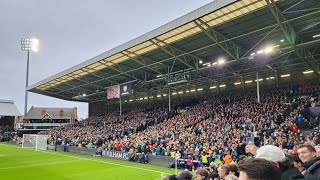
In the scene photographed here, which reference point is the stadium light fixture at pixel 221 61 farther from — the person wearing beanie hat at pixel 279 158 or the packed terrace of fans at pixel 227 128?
the person wearing beanie hat at pixel 279 158

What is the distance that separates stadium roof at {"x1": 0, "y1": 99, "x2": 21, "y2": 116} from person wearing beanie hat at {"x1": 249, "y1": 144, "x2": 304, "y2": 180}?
271 feet

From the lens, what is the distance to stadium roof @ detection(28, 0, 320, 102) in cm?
1780

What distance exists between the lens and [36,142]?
1667 inches

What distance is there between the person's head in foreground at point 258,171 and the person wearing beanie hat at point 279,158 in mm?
732

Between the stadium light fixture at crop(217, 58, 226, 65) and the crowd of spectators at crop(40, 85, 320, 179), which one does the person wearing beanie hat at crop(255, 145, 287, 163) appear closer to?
the crowd of spectators at crop(40, 85, 320, 179)

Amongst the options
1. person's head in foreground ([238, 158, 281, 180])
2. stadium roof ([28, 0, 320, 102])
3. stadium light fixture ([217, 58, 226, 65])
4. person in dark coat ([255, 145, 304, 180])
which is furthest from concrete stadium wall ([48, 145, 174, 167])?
person's head in foreground ([238, 158, 281, 180])

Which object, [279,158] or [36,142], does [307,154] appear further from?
[36,142]

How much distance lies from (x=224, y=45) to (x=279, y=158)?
21632 millimetres

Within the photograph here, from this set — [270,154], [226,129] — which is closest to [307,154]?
[270,154]

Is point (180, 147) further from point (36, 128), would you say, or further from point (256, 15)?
point (36, 128)

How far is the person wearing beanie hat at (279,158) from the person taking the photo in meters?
2.74

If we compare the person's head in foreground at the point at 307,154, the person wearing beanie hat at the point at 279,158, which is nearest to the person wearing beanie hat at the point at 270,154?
the person wearing beanie hat at the point at 279,158

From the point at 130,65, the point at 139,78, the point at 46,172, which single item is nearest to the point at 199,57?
the point at 130,65

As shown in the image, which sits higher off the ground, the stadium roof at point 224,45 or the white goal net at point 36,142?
the stadium roof at point 224,45
